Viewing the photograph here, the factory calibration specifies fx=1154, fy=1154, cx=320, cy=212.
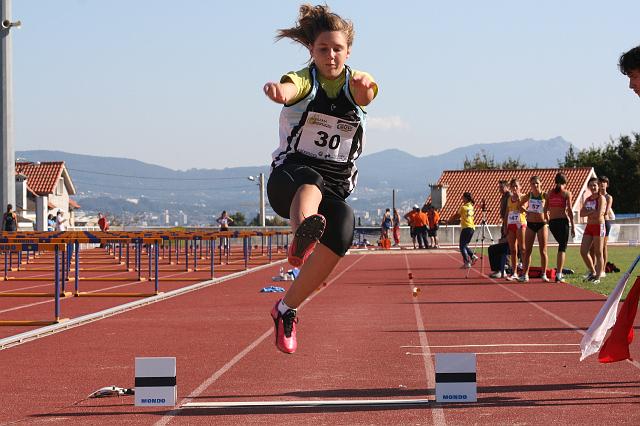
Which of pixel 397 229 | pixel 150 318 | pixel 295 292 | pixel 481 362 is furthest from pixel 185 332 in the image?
pixel 397 229

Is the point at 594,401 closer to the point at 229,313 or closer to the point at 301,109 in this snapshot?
the point at 301,109

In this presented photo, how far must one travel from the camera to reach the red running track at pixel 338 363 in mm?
6590

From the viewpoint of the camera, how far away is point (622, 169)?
3863 inches

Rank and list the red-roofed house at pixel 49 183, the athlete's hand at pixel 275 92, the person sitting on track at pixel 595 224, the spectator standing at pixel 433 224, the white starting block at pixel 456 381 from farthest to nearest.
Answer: the red-roofed house at pixel 49 183 → the spectator standing at pixel 433 224 → the person sitting on track at pixel 595 224 → the white starting block at pixel 456 381 → the athlete's hand at pixel 275 92

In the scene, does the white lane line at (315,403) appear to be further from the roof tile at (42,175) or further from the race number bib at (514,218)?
the roof tile at (42,175)

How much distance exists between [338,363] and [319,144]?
2.83 m

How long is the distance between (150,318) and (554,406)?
7.66m

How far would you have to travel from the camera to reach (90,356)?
9.71 meters

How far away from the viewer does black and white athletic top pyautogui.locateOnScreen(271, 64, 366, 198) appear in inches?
256

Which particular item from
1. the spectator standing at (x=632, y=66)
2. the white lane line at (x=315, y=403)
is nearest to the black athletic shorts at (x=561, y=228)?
the spectator standing at (x=632, y=66)

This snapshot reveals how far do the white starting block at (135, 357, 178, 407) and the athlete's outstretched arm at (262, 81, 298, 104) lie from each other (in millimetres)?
1688

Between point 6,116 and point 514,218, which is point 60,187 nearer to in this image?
point 6,116

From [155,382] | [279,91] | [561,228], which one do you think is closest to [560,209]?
[561,228]

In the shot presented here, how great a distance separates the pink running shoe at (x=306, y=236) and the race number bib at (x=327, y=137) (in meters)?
0.62
